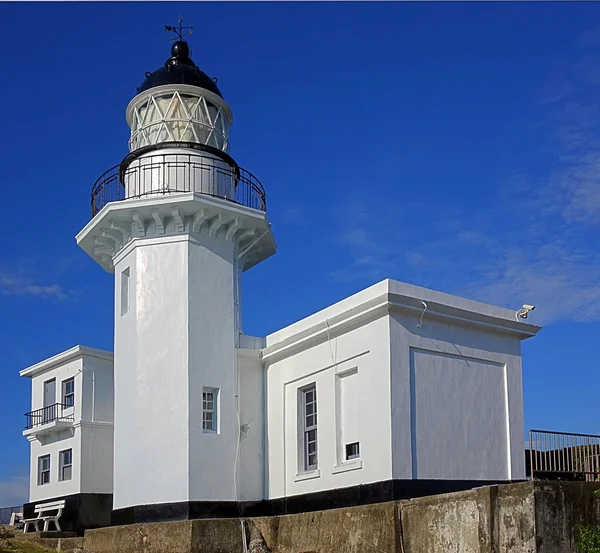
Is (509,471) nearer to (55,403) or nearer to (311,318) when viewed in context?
(311,318)

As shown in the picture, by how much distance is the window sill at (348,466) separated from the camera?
16.5 meters

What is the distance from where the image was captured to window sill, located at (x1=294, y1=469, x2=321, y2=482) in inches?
690

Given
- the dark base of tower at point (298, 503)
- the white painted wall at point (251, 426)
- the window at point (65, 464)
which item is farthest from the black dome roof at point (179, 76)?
the window at point (65, 464)

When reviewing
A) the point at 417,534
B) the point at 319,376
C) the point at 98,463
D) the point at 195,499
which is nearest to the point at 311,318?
the point at 319,376

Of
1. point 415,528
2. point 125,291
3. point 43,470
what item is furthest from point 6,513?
point 415,528

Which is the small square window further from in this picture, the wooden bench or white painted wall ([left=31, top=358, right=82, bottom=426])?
the wooden bench

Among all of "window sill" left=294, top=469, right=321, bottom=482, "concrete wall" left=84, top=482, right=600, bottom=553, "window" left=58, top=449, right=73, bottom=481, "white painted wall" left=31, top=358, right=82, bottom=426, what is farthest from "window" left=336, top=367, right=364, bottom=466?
"window" left=58, top=449, right=73, bottom=481

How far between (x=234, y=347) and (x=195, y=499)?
3338 millimetres

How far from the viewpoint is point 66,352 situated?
26.2m

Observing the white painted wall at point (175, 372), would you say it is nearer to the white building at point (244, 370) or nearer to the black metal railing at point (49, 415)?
the white building at point (244, 370)

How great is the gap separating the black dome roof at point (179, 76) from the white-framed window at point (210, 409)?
7136mm

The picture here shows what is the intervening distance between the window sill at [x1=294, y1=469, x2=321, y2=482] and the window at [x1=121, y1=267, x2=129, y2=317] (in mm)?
5259

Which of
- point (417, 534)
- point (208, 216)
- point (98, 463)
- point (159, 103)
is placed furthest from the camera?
point (98, 463)

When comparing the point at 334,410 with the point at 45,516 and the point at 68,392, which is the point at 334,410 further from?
the point at 45,516
